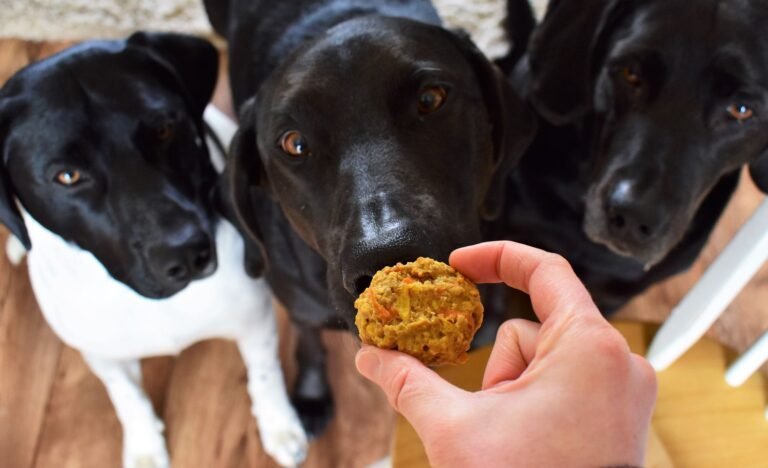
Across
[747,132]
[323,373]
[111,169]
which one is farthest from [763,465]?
[111,169]

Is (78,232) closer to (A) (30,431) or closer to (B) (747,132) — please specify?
(A) (30,431)

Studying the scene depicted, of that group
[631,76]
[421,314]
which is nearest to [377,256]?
[421,314]

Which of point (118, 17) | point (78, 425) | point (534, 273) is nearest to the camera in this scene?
point (534, 273)

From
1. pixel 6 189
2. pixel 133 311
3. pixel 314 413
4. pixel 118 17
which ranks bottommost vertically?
pixel 314 413

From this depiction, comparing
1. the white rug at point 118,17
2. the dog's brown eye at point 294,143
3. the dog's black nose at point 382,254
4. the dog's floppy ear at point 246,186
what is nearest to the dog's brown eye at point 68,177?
the dog's floppy ear at point 246,186

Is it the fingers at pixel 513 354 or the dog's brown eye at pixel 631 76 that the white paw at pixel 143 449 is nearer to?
the fingers at pixel 513 354

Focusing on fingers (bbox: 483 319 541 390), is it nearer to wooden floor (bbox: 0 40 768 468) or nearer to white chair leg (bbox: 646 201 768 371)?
white chair leg (bbox: 646 201 768 371)

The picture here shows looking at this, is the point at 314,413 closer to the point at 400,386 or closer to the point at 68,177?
the point at 68,177
